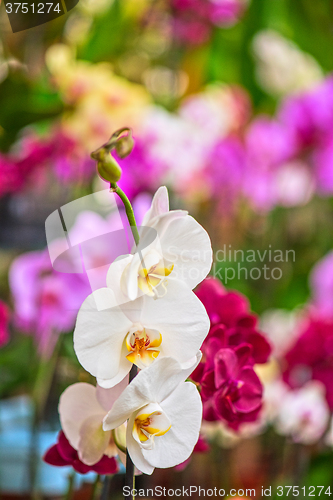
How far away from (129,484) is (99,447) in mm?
26

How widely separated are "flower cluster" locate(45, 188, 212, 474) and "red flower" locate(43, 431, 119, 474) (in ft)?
0.12

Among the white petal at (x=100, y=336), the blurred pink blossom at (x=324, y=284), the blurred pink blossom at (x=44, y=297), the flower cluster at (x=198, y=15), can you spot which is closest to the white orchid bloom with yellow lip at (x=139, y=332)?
the white petal at (x=100, y=336)

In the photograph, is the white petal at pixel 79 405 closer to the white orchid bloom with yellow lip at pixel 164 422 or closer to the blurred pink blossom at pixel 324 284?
the white orchid bloom with yellow lip at pixel 164 422

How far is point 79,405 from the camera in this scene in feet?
0.53

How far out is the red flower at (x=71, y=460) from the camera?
166 mm

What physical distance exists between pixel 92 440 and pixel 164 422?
0.13 feet

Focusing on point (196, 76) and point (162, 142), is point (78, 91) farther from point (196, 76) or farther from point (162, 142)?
point (196, 76)

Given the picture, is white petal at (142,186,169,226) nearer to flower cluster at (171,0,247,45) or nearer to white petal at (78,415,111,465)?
white petal at (78,415,111,465)

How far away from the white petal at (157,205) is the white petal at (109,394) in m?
0.05

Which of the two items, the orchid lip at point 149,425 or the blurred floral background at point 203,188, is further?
the blurred floral background at point 203,188

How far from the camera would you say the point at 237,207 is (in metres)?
0.62

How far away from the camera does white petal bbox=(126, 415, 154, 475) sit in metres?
0.13

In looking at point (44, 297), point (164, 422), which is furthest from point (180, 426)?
point (44, 297)

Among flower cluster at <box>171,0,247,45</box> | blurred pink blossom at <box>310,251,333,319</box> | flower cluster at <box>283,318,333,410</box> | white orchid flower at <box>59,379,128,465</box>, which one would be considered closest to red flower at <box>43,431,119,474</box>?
white orchid flower at <box>59,379,128,465</box>
